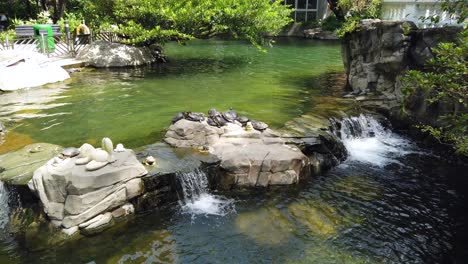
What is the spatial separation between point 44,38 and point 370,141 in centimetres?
1621

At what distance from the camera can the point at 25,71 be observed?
54.2 ft

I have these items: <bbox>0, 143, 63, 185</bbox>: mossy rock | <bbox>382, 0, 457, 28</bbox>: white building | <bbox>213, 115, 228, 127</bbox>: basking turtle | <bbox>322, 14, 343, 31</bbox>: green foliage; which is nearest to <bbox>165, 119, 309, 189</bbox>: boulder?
<bbox>213, 115, 228, 127</bbox>: basking turtle

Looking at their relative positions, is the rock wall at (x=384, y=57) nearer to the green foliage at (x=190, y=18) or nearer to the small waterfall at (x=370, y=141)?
the small waterfall at (x=370, y=141)

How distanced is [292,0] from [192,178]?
38868 mm

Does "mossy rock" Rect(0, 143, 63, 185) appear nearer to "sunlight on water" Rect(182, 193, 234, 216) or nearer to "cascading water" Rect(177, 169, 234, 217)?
"cascading water" Rect(177, 169, 234, 217)

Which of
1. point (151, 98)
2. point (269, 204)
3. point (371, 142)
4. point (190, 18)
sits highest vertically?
point (190, 18)

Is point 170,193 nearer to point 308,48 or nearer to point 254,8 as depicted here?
point 254,8

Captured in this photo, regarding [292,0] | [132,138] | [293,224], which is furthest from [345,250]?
[292,0]

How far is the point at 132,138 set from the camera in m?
10.5

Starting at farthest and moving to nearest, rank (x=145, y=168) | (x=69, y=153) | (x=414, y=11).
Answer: (x=414, y=11), (x=145, y=168), (x=69, y=153)

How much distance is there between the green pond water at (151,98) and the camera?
11.2 metres

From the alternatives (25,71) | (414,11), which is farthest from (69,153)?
(414,11)

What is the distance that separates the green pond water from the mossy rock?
762 millimetres

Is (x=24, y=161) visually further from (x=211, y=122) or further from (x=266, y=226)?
(x=266, y=226)
